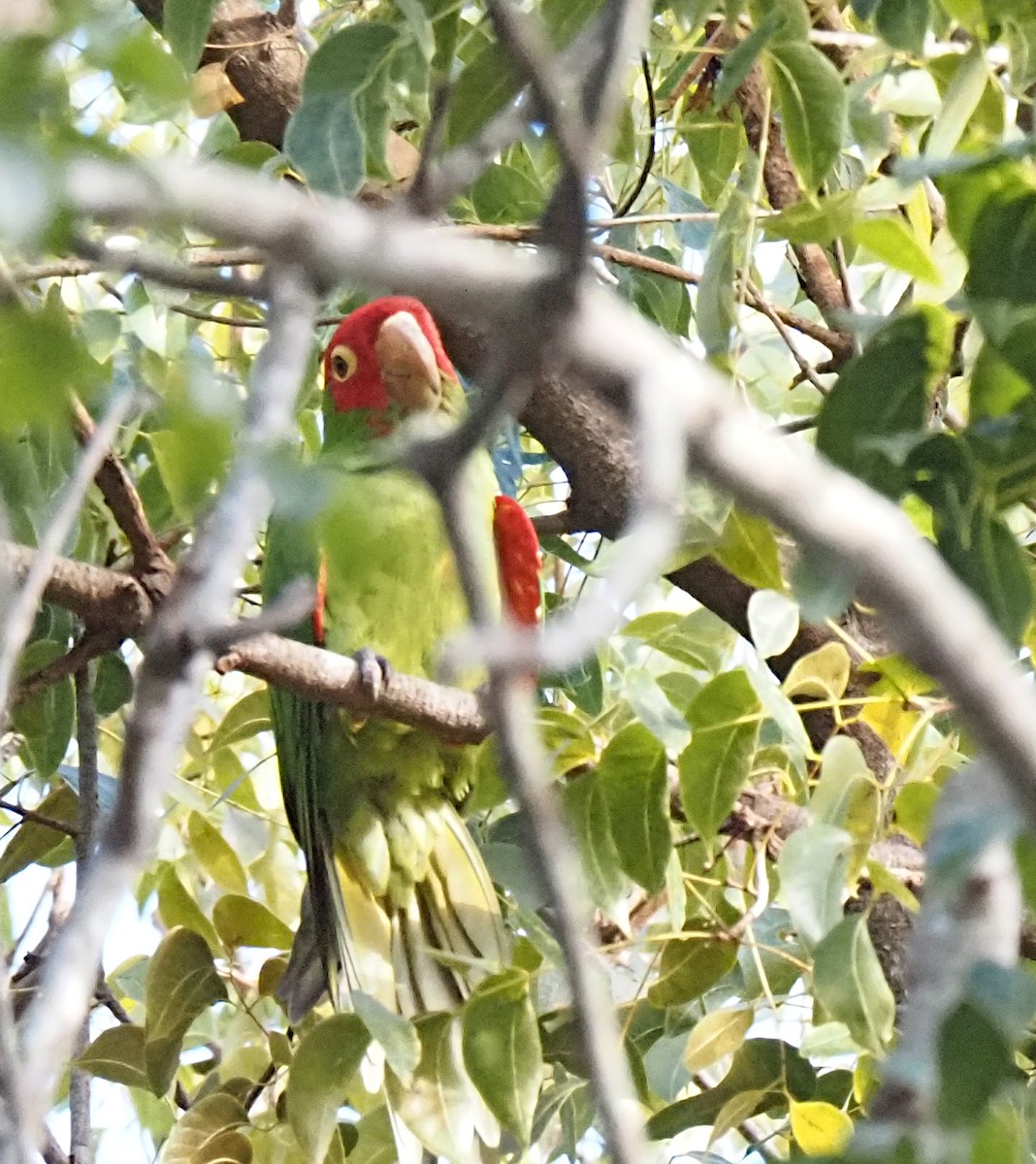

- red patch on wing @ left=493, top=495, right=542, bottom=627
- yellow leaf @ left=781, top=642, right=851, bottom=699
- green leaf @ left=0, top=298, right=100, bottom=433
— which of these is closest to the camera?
green leaf @ left=0, top=298, right=100, bottom=433

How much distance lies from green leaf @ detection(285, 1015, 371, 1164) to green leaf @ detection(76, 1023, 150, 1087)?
210mm

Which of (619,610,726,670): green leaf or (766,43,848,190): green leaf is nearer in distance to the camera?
(766,43,848,190): green leaf

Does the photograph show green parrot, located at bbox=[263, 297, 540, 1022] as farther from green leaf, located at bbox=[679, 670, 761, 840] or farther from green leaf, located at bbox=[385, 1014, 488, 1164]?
green leaf, located at bbox=[679, 670, 761, 840]

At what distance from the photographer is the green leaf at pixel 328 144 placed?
0.97 meters

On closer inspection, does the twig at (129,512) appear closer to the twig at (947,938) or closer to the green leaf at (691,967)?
the green leaf at (691,967)

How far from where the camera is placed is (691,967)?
1232 mm

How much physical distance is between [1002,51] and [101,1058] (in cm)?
109

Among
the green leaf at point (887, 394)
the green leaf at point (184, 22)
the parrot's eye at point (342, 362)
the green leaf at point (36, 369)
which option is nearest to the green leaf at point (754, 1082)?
the green leaf at point (887, 394)

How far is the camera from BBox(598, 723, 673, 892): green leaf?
3.62 feet

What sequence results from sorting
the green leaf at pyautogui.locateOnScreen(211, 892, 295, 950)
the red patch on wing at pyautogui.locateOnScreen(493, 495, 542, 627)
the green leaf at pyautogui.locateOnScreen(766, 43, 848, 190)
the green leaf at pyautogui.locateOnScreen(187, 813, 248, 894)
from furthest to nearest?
1. the red patch on wing at pyautogui.locateOnScreen(493, 495, 542, 627)
2. the green leaf at pyautogui.locateOnScreen(187, 813, 248, 894)
3. the green leaf at pyautogui.locateOnScreen(211, 892, 295, 950)
4. the green leaf at pyautogui.locateOnScreen(766, 43, 848, 190)

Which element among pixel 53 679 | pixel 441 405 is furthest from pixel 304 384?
pixel 53 679

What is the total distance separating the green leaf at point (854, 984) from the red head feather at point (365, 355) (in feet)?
3.75

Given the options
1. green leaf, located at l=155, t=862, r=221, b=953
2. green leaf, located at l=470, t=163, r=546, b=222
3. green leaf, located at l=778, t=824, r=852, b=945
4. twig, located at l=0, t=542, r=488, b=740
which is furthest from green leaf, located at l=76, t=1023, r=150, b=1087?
green leaf, located at l=470, t=163, r=546, b=222

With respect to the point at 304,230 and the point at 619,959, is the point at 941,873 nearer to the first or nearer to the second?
the point at 304,230
